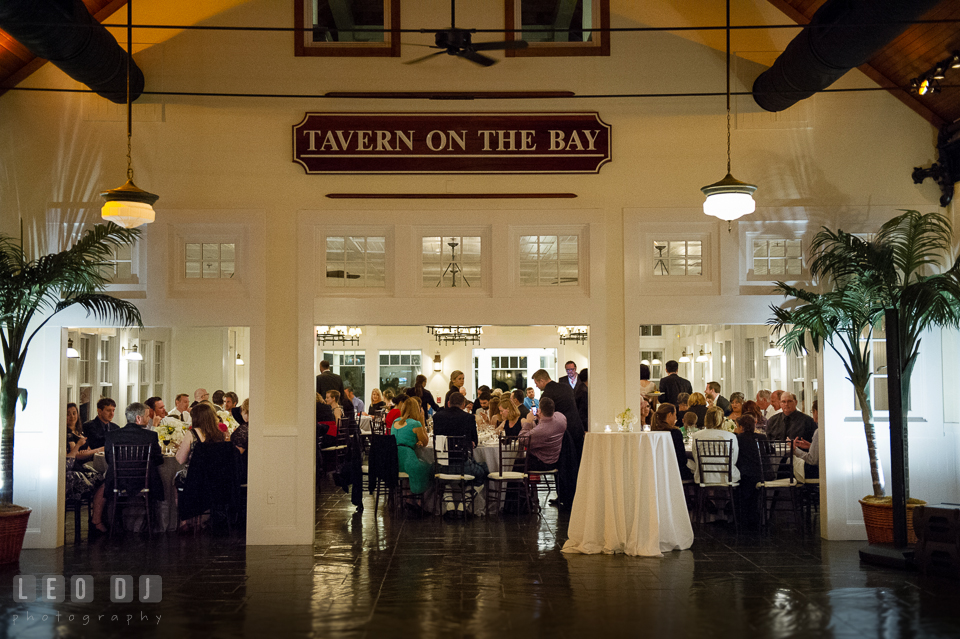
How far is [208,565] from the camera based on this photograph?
6879 mm

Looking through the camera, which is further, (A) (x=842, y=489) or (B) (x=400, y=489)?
(B) (x=400, y=489)

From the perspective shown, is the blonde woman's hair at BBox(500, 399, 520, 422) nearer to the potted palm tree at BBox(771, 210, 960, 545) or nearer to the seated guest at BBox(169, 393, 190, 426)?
the potted palm tree at BBox(771, 210, 960, 545)

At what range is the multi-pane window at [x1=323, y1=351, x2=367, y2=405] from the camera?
66.2ft

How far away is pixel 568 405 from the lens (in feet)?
32.9

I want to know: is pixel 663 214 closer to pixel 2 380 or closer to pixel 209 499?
pixel 209 499

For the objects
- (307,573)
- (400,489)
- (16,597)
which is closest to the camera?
(16,597)

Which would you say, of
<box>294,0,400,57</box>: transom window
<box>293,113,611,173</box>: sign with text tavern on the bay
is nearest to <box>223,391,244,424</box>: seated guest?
<box>293,113,611,173</box>: sign with text tavern on the bay

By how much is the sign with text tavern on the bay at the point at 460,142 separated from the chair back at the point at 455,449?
9.37ft

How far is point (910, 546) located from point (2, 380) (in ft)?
24.9

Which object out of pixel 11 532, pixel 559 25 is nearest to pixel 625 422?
pixel 559 25

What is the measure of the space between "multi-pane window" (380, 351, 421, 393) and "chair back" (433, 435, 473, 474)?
11120 mm

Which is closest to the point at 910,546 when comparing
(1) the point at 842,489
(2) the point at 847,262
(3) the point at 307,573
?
(1) the point at 842,489

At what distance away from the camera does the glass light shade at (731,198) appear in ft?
21.8

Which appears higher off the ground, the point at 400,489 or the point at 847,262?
the point at 847,262
